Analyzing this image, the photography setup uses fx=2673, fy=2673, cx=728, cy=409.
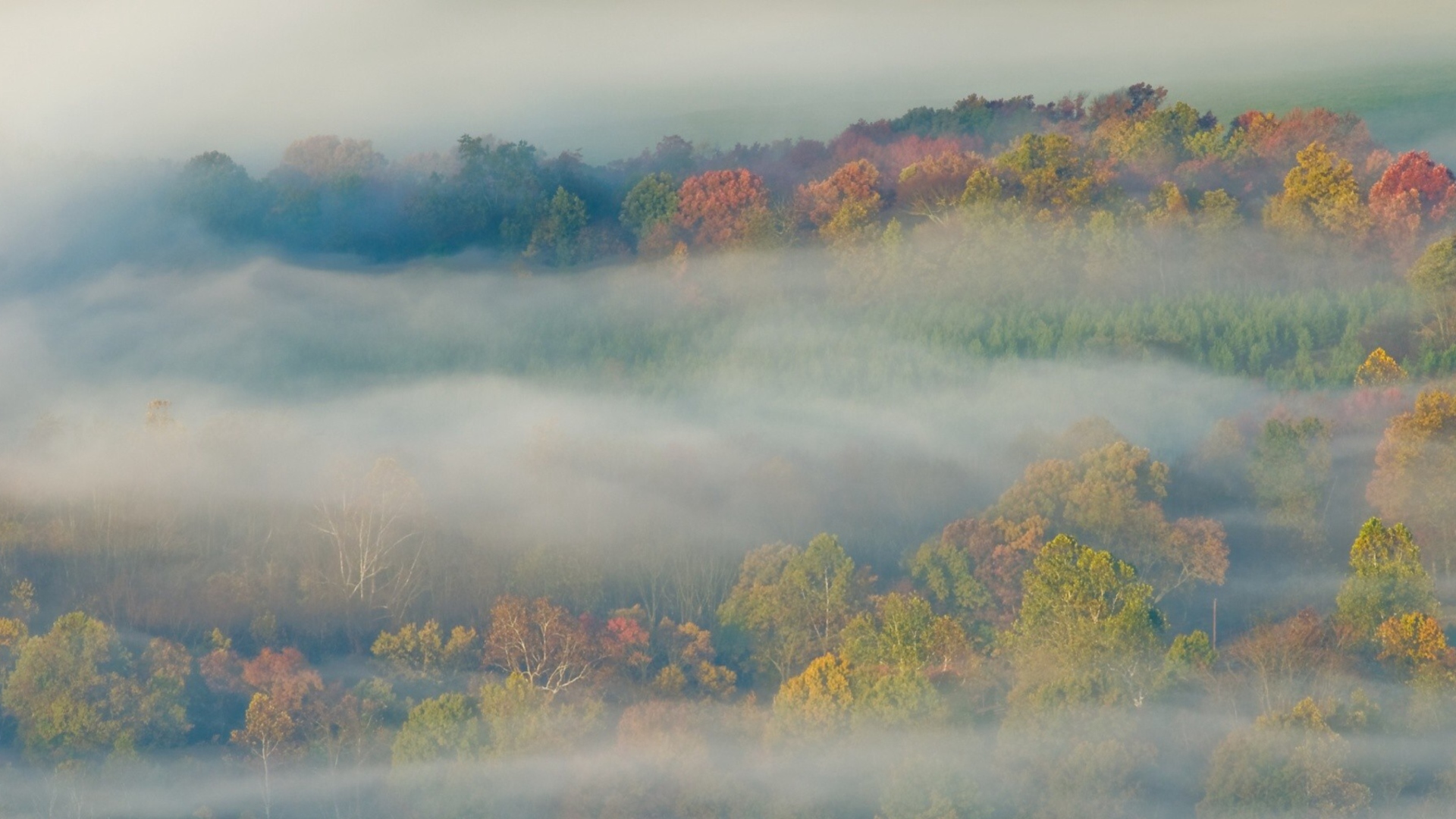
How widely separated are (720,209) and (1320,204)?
23.5 meters

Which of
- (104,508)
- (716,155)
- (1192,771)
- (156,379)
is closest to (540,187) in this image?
(716,155)

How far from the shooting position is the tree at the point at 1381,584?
239 ft

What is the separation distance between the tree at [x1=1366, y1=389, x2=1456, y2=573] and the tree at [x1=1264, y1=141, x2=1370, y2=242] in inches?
656

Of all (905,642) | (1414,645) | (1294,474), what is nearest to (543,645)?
(905,642)

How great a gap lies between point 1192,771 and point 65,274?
5986 centimetres

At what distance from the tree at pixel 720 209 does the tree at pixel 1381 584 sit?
35.9m

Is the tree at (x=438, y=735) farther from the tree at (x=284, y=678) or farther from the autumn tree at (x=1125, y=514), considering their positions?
the autumn tree at (x=1125, y=514)

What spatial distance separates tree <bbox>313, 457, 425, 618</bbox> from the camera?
8506 centimetres

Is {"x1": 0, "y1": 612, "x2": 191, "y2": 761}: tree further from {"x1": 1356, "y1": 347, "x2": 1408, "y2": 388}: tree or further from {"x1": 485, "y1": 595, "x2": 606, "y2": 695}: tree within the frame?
{"x1": 1356, "y1": 347, "x2": 1408, "y2": 388}: tree

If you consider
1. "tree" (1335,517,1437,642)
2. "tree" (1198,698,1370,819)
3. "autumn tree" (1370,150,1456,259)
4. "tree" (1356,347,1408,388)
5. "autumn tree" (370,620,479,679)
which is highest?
"autumn tree" (1370,150,1456,259)

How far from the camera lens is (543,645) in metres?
78.4

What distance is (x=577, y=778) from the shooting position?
72.1 m

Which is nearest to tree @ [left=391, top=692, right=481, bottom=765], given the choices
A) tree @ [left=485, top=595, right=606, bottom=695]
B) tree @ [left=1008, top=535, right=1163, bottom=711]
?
tree @ [left=485, top=595, right=606, bottom=695]

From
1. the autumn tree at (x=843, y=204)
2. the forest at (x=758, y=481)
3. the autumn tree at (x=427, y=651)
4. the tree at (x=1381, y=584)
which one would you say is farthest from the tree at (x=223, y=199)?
the tree at (x=1381, y=584)
